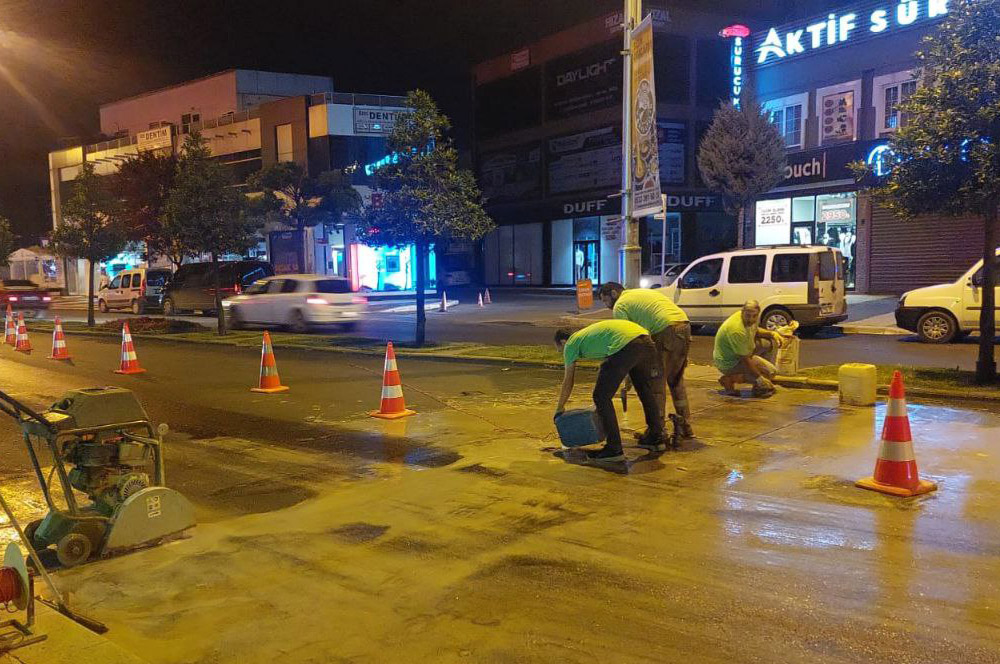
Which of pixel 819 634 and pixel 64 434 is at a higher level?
pixel 64 434

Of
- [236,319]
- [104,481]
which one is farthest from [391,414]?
[236,319]

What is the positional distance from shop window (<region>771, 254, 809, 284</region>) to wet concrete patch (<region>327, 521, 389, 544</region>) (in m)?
12.8

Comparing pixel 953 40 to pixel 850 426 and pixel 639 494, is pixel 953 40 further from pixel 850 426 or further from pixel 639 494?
pixel 639 494

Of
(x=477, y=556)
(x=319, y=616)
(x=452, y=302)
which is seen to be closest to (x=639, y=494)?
(x=477, y=556)

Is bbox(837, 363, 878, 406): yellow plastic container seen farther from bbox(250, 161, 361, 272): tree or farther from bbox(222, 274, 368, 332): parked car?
bbox(250, 161, 361, 272): tree

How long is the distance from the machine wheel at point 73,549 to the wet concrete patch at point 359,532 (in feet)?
4.91

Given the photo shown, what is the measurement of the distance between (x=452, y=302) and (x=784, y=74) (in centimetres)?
1529

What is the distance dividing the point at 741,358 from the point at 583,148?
28.4 m

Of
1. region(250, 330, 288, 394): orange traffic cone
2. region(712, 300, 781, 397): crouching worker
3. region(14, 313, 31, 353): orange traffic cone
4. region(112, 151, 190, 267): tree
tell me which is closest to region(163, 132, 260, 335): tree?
region(14, 313, 31, 353): orange traffic cone

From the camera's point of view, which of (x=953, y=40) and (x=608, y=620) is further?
(x=953, y=40)

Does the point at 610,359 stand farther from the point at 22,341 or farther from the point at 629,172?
the point at 22,341

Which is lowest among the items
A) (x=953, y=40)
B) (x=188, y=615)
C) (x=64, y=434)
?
(x=188, y=615)

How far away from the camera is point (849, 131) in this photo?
2633 cm

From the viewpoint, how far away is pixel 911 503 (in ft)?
18.3
